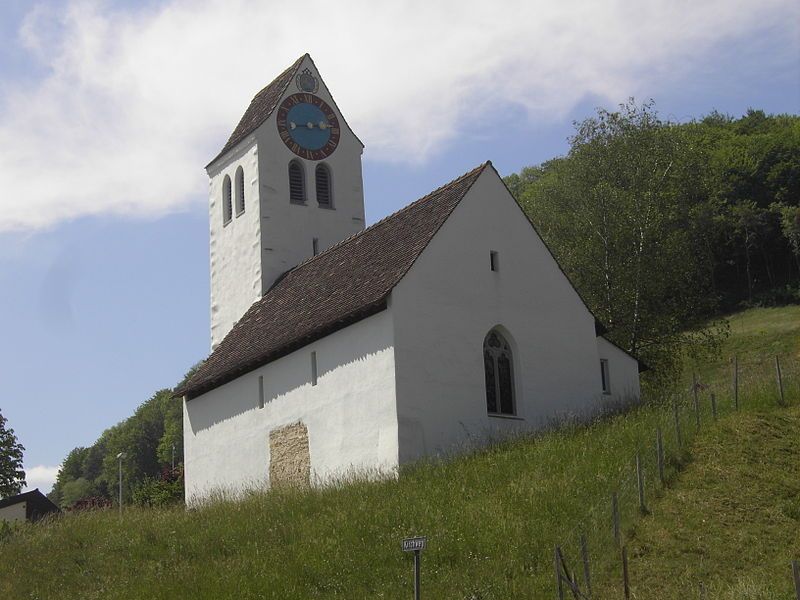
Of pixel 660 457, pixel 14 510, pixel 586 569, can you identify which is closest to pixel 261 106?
pixel 14 510

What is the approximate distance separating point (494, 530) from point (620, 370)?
13373 millimetres

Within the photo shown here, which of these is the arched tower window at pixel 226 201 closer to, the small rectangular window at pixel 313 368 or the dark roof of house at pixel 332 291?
the dark roof of house at pixel 332 291

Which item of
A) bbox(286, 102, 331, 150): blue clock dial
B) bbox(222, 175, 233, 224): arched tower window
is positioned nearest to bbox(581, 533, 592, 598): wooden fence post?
bbox(286, 102, 331, 150): blue clock dial

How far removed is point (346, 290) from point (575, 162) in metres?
14.5


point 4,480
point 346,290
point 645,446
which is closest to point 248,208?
point 346,290

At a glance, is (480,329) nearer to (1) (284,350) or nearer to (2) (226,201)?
(1) (284,350)

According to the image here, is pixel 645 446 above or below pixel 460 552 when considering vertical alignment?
above

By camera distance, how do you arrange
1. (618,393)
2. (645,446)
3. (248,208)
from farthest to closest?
(248,208), (618,393), (645,446)

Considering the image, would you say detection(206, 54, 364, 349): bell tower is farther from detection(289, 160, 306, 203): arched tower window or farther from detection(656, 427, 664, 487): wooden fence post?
detection(656, 427, 664, 487): wooden fence post

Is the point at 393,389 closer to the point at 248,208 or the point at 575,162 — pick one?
the point at 248,208

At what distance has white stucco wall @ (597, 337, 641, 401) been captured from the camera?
32.2 meters

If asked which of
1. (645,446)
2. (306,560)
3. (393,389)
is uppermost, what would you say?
(393,389)

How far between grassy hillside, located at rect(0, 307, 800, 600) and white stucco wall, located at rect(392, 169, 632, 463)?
6.33ft

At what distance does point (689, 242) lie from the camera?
4044 centimetres
